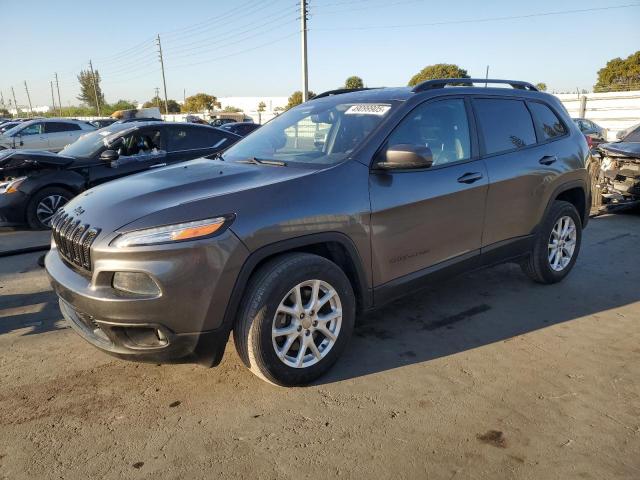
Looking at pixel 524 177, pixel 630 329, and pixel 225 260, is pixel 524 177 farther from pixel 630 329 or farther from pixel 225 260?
pixel 225 260

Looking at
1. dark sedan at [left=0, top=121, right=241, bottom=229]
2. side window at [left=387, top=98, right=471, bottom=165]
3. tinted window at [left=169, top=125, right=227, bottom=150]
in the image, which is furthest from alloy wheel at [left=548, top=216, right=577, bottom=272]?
tinted window at [left=169, top=125, right=227, bottom=150]

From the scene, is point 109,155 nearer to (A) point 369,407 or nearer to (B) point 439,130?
(B) point 439,130

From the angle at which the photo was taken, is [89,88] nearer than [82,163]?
No

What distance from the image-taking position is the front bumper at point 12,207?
670 cm

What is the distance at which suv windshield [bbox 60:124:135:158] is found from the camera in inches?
281

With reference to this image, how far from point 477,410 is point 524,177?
7.08 feet

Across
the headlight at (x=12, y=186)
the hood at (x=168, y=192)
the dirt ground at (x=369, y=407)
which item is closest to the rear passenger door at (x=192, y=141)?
the headlight at (x=12, y=186)

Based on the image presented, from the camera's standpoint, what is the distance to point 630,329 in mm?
3787

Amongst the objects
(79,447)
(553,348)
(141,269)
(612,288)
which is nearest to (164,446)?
(79,447)

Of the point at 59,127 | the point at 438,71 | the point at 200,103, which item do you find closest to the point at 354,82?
the point at 438,71

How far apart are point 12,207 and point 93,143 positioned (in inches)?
55.8

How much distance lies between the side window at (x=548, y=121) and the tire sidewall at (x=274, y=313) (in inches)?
106

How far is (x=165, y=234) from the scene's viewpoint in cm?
245

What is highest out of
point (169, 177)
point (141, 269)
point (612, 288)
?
point (169, 177)
